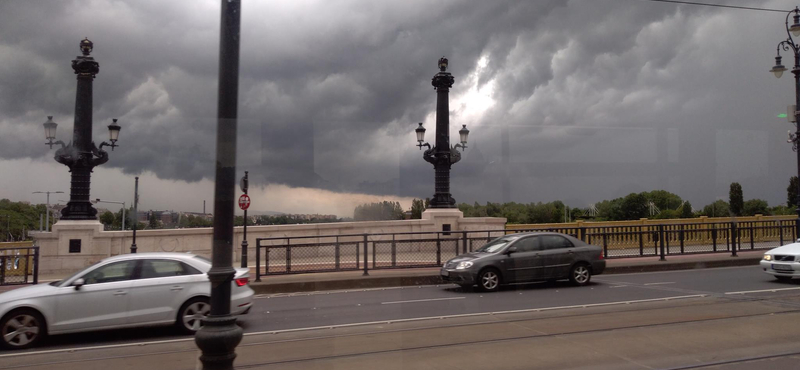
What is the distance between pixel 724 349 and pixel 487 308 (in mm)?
4316

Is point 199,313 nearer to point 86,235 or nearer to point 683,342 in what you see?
point 683,342

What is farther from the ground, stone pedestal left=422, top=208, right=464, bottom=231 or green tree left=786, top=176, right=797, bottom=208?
green tree left=786, top=176, right=797, bottom=208

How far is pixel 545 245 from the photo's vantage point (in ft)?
45.3

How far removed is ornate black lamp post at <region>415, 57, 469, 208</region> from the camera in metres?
24.1

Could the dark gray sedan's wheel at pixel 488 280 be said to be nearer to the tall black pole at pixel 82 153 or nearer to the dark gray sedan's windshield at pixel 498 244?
the dark gray sedan's windshield at pixel 498 244

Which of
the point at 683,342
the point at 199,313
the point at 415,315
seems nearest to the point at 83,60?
the point at 199,313

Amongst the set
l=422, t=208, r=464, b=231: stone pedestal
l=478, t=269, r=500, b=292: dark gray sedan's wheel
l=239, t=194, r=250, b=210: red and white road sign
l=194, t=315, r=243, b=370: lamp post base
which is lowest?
l=478, t=269, r=500, b=292: dark gray sedan's wheel

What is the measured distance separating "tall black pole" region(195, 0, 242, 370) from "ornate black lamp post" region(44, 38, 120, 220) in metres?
18.9

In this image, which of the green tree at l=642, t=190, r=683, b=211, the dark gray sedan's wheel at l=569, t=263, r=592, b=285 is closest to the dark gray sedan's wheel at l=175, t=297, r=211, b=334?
the dark gray sedan's wheel at l=569, t=263, r=592, b=285

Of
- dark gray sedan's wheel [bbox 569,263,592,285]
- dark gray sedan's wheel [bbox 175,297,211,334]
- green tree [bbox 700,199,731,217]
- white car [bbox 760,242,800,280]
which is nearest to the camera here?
dark gray sedan's wheel [bbox 175,297,211,334]

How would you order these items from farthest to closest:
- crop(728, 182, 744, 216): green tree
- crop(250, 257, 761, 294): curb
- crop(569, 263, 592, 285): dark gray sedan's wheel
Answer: crop(728, 182, 744, 216): green tree, crop(250, 257, 761, 294): curb, crop(569, 263, 592, 285): dark gray sedan's wheel

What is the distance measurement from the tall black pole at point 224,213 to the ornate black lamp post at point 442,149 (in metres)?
19.8

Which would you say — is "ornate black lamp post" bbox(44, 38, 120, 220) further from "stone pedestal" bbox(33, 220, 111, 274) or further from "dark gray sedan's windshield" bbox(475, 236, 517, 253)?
"dark gray sedan's windshield" bbox(475, 236, 517, 253)

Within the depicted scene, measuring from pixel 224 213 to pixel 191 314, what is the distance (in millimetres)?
5727
